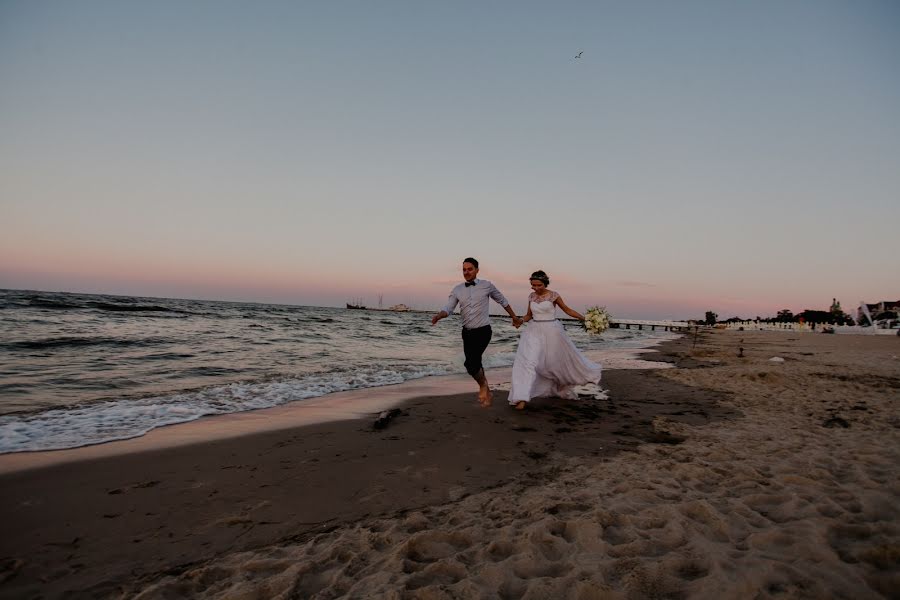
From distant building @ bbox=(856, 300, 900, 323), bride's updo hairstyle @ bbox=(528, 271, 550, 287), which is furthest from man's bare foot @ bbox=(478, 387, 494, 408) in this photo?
distant building @ bbox=(856, 300, 900, 323)

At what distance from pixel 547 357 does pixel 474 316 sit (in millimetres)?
1522

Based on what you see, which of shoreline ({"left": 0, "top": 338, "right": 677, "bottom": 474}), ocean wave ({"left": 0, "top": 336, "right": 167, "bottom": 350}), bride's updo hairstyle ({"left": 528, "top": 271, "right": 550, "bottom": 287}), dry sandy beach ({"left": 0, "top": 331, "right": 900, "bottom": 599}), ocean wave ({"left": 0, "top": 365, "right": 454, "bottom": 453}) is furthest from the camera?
ocean wave ({"left": 0, "top": 336, "right": 167, "bottom": 350})

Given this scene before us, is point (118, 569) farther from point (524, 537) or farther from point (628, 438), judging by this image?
point (628, 438)

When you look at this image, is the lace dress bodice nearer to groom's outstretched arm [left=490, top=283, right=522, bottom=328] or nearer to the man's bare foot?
groom's outstretched arm [left=490, top=283, right=522, bottom=328]

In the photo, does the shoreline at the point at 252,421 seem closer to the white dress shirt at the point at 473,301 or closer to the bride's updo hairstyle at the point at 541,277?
the white dress shirt at the point at 473,301

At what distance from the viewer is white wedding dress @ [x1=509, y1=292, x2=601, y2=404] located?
745 cm

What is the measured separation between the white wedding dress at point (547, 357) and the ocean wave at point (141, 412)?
4319 millimetres

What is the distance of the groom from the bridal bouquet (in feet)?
9.97

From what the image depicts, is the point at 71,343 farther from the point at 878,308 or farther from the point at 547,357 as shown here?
the point at 878,308

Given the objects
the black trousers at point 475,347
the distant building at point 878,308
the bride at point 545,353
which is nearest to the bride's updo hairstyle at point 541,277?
the bride at point 545,353

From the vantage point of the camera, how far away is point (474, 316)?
7574 mm

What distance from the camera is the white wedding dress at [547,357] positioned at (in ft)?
24.5

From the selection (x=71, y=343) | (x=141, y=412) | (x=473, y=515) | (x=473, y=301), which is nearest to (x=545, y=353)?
(x=473, y=301)

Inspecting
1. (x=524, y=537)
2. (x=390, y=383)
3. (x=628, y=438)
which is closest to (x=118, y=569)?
(x=524, y=537)
